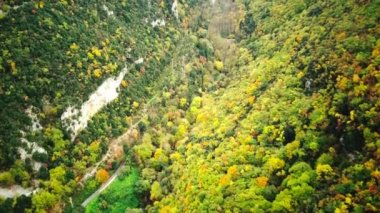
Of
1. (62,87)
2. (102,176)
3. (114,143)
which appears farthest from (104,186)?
(62,87)

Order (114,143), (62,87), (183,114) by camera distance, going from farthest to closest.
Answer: (183,114) → (114,143) → (62,87)

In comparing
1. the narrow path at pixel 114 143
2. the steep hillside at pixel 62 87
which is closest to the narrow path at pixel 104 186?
the narrow path at pixel 114 143

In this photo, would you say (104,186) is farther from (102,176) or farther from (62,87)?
(62,87)

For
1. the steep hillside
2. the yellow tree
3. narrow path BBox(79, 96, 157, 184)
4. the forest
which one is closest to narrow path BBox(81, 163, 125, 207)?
the forest

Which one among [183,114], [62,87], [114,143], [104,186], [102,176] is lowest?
[104,186]

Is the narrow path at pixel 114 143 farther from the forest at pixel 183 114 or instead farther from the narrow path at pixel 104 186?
the narrow path at pixel 104 186

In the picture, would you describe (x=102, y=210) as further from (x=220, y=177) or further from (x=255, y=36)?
(x=255, y=36)

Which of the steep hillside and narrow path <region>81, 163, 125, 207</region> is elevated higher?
the steep hillside

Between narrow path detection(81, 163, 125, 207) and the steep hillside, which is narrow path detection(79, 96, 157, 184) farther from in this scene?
narrow path detection(81, 163, 125, 207)

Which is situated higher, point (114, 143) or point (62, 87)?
point (62, 87)
